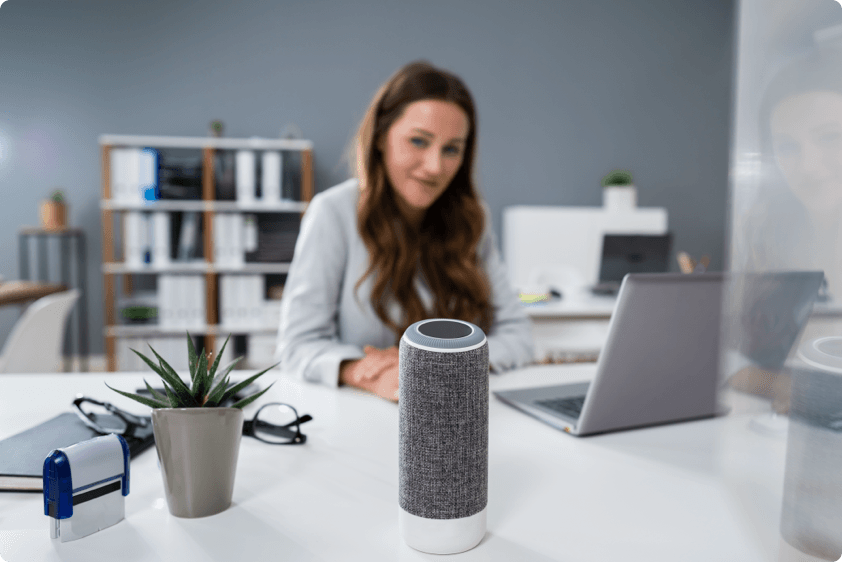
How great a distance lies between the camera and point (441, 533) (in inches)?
17.8

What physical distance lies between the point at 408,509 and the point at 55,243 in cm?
396

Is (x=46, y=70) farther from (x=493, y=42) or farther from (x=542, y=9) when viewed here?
(x=542, y=9)

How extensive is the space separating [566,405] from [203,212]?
307cm

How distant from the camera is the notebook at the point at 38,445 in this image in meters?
0.56

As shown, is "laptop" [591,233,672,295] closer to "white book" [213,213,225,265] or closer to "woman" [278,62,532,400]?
"woman" [278,62,532,400]

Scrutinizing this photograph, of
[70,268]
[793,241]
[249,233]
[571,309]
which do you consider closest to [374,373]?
[793,241]

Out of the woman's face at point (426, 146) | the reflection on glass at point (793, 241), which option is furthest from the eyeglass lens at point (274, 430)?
the woman's face at point (426, 146)

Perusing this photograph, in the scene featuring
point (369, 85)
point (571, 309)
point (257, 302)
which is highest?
point (369, 85)

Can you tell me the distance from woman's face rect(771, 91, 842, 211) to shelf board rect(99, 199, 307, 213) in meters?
3.22

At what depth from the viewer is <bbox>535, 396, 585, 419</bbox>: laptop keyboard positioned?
2.71 ft

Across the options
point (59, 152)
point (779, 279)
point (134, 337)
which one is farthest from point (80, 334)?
point (779, 279)

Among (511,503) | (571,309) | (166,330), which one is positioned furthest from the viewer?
(166,330)

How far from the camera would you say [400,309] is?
4.32 ft

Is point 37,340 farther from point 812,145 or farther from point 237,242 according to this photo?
point 812,145
